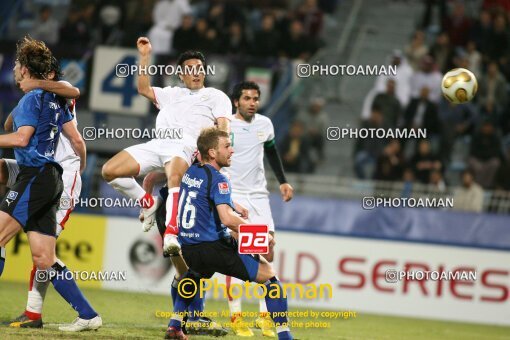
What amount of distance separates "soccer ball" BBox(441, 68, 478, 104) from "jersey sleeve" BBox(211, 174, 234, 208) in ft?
12.1

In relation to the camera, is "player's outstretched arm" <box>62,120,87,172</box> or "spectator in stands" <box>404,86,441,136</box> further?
"spectator in stands" <box>404,86,441,136</box>

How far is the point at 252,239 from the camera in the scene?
27.7 feet

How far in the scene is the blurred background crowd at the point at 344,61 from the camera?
1577 cm

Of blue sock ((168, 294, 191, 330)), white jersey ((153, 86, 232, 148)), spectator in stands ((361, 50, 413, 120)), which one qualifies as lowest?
blue sock ((168, 294, 191, 330))

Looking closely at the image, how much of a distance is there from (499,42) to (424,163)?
→ 11.3 feet

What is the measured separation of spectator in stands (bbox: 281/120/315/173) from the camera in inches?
622

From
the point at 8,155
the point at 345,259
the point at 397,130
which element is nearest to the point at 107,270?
the point at 8,155

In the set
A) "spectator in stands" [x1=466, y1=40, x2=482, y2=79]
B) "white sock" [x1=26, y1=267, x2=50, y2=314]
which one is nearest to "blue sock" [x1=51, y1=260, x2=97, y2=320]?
"white sock" [x1=26, y1=267, x2=50, y2=314]

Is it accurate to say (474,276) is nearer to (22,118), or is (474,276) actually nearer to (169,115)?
(169,115)

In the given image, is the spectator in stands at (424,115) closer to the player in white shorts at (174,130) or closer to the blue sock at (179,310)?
the player in white shorts at (174,130)

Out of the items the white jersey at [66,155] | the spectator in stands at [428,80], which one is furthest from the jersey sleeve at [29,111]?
the spectator in stands at [428,80]

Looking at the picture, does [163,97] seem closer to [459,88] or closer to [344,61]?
[459,88]

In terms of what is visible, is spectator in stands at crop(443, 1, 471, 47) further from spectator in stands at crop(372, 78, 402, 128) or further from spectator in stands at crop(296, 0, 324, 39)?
spectator in stands at crop(372, 78, 402, 128)

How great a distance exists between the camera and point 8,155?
48.5 feet
